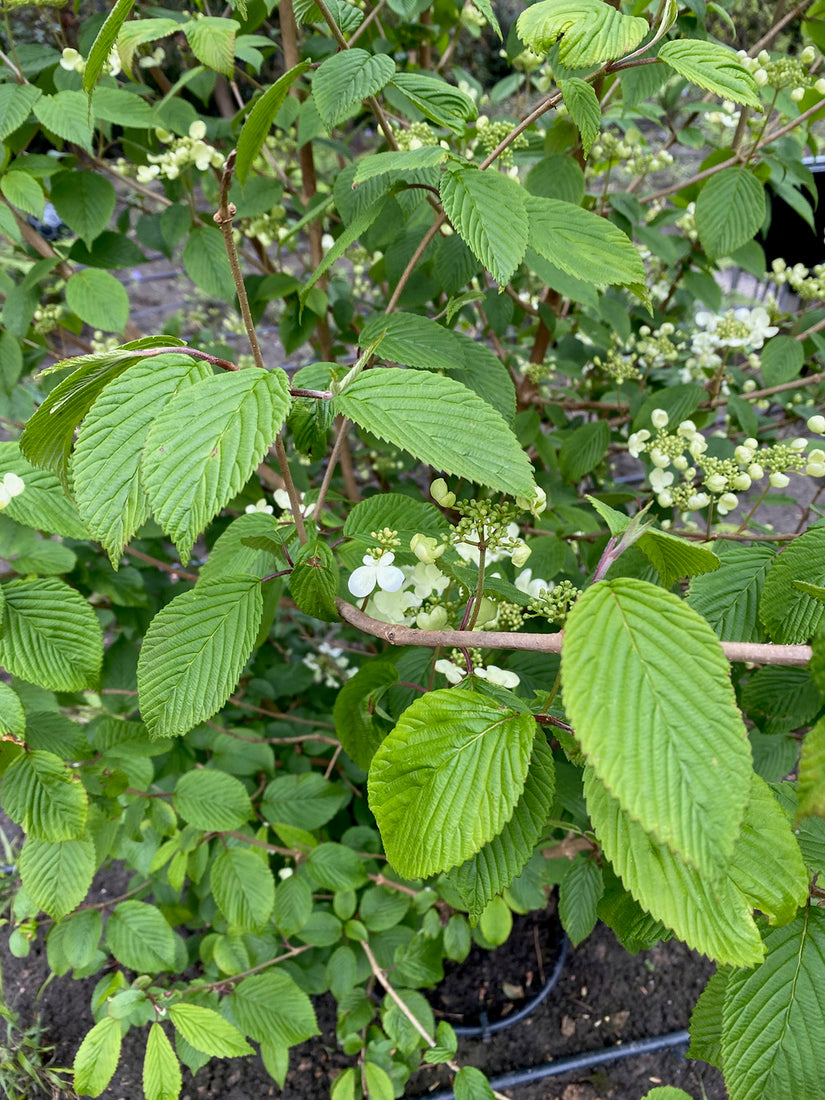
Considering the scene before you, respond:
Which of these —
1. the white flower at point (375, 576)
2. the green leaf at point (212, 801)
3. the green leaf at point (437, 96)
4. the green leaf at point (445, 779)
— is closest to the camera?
the green leaf at point (445, 779)

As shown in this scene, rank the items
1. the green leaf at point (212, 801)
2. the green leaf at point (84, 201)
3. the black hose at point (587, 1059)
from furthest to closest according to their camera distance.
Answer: the black hose at point (587, 1059)
the green leaf at point (84, 201)
the green leaf at point (212, 801)

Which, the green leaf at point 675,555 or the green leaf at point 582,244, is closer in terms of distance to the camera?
the green leaf at point 675,555

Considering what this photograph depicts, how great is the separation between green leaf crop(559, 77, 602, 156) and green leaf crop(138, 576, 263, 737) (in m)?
0.64

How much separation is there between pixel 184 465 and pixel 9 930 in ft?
6.47

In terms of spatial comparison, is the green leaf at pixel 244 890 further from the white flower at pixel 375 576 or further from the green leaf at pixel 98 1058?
the white flower at pixel 375 576

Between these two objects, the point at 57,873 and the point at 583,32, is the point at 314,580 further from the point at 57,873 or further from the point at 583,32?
the point at 57,873

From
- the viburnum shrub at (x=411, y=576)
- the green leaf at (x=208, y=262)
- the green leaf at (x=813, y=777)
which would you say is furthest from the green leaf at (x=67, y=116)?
the green leaf at (x=813, y=777)

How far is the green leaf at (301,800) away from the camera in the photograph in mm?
1325

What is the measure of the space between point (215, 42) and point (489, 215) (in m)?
0.61

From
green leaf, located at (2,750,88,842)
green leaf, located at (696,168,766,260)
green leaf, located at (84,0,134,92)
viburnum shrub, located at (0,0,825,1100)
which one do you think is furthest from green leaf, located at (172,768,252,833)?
green leaf, located at (696,168,766,260)

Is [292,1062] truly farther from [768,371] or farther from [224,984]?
[768,371]

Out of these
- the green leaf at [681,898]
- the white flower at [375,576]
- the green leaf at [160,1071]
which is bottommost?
the green leaf at [160,1071]

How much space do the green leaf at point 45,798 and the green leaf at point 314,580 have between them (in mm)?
459

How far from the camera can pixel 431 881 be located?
1431mm
